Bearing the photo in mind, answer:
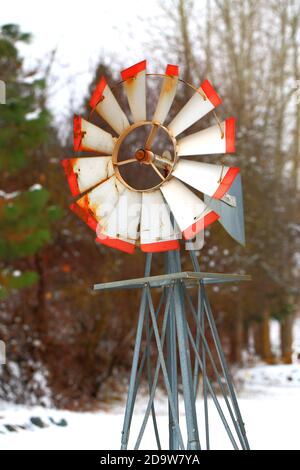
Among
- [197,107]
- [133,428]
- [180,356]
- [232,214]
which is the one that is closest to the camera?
[180,356]

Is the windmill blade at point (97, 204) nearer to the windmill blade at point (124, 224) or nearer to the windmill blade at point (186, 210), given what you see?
the windmill blade at point (124, 224)

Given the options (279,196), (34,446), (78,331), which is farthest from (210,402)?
(279,196)

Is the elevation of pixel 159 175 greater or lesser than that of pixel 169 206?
greater

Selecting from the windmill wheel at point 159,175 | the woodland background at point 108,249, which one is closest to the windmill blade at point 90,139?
the windmill wheel at point 159,175

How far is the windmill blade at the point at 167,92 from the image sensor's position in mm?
2260

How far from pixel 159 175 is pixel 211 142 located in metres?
0.21

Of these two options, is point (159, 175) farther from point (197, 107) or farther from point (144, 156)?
point (197, 107)

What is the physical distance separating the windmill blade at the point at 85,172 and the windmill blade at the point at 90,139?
4cm

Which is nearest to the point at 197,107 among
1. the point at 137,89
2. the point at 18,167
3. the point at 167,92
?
the point at 167,92

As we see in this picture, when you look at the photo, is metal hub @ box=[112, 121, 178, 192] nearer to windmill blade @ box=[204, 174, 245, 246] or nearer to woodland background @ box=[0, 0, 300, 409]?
windmill blade @ box=[204, 174, 245, 246]

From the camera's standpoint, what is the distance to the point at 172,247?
2.18 m

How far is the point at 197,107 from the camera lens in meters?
2.24

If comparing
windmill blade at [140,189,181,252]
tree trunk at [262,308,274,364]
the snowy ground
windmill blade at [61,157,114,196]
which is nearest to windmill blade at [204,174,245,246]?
windmill blade at [140,189,181,252]

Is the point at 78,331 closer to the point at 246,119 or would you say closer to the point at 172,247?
the point at 246,119
